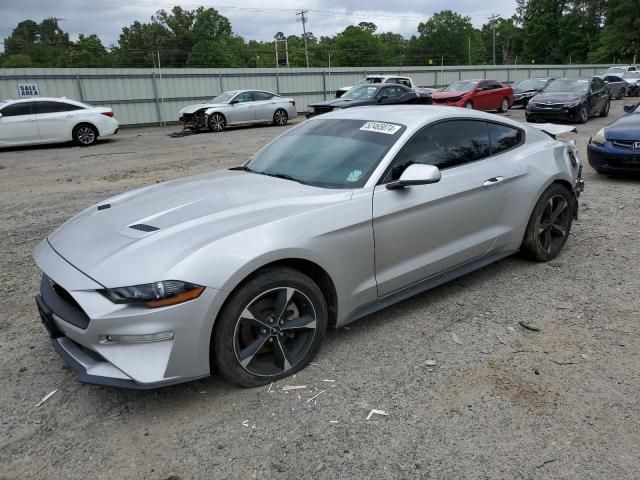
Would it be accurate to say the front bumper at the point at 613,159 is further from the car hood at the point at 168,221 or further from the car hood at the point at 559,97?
the car hood at the point at 559,97

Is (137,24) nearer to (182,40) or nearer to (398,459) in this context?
(182,40)

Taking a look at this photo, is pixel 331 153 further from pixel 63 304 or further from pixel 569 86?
pixel 569 86

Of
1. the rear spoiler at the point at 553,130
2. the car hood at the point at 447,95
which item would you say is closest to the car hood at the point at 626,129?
the rear spoiler at the point at 553,130

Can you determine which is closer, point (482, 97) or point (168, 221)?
point (168, 221)

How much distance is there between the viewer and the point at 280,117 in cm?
2083

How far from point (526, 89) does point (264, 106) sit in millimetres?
13149

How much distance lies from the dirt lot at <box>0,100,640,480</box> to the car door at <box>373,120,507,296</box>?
0.45m

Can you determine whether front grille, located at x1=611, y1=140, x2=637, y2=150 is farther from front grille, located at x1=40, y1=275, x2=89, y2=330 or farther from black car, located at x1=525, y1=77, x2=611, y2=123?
black car, located at x1=525, y1=77, x2=611, y2=123

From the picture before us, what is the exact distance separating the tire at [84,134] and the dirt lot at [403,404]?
12.5m

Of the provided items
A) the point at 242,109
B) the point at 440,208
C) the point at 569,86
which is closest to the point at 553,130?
the point at 440,208

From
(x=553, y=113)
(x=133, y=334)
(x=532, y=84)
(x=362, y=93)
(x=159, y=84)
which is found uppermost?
(x=159, y=84)

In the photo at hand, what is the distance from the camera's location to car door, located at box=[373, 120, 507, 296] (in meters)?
3.49

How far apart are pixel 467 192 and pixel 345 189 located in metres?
1.11

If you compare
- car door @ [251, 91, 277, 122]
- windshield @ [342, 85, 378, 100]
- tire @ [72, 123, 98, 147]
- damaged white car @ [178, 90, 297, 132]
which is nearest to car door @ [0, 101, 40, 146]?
tire @ [72, 123, 98, 147]
